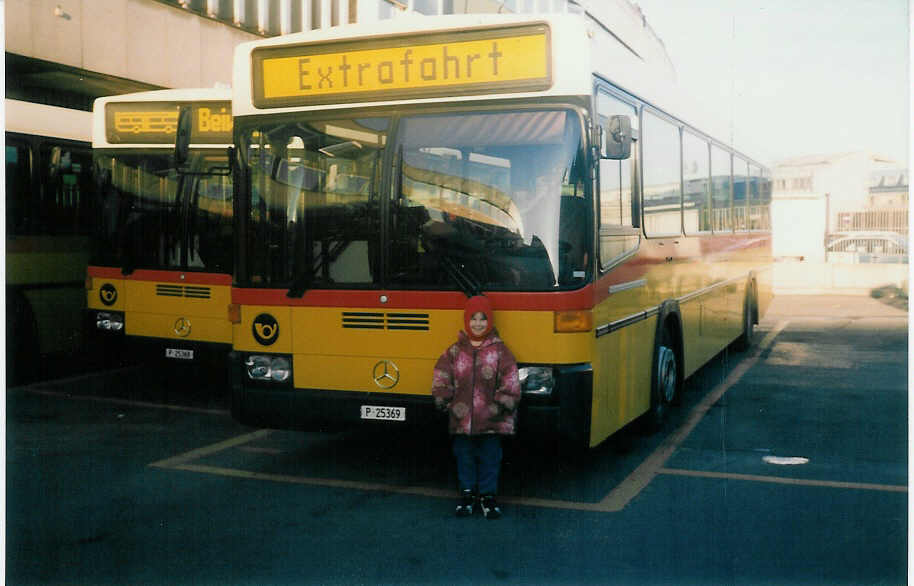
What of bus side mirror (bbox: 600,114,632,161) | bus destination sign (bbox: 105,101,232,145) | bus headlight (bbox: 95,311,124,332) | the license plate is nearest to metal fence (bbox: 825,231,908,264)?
bus destination sign (bbox: 105,101,232,145)

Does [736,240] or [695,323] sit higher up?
[736,240]

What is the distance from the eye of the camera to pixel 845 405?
975cm

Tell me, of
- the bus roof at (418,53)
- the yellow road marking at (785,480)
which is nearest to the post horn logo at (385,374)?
the bus roof at (418,53)

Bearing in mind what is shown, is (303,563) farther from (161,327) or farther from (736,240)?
(736,240)

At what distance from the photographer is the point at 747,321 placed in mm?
13797

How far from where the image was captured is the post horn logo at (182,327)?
9883mm

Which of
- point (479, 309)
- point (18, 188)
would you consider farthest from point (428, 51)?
point (18, 188)

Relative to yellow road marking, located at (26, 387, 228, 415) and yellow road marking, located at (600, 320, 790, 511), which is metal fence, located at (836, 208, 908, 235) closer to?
yellow road marking, located at (600, 320, 790, 511)

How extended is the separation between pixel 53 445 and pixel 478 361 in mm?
4079

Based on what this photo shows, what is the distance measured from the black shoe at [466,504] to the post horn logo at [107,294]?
5689mm

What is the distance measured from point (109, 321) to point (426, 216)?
5449mm

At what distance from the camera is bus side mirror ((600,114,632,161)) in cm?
613

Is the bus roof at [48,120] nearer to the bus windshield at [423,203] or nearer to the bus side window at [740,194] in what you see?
the bus windshield at [423,203]

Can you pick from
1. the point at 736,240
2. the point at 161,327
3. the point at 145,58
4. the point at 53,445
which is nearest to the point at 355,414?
the point at 53,445
